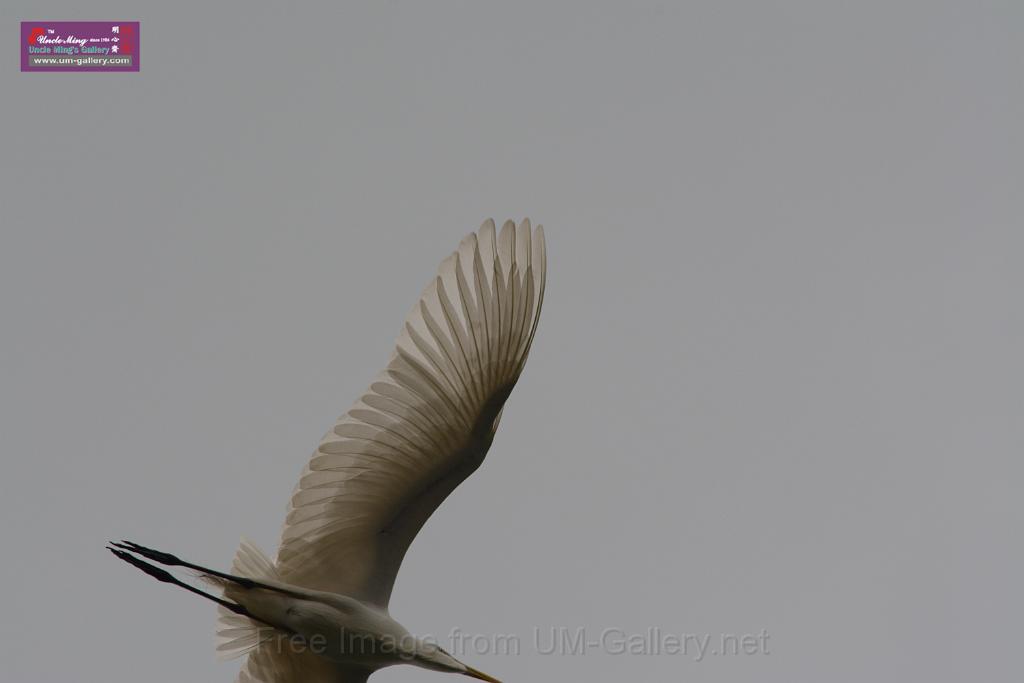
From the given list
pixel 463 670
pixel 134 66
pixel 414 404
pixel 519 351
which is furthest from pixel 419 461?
pixel 134 66

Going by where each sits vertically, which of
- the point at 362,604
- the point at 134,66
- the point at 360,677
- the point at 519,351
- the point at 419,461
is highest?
the point at 134,66

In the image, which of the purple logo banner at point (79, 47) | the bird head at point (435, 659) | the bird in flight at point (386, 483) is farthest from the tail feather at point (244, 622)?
the purple logo banner at point (79, 47)

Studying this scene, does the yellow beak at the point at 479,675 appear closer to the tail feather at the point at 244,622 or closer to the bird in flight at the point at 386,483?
the bird in flight at the point at 386,483

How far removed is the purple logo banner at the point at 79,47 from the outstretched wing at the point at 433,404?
7.38 m

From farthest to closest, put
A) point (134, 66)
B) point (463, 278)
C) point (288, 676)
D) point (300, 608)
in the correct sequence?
point (134, 66), point (288, 676), point (300, 608), point (463, 278)

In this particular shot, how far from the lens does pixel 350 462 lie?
9469 millimetres

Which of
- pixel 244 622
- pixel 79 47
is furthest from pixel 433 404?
pixel 79 47

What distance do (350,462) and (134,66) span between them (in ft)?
25.8

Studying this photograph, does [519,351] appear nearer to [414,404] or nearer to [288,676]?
[414,404]

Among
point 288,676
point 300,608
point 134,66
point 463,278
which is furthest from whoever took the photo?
point 134,66

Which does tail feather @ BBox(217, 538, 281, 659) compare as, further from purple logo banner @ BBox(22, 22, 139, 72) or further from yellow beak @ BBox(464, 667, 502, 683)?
purple logo banner @ BBox(22, 22, 139, 72)

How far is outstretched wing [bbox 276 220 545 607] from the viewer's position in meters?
9.09

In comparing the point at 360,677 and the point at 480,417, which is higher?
the point at 480,417

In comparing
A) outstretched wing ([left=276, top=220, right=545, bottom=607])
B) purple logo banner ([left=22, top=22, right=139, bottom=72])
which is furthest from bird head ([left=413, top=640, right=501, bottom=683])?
purple logo banner ([left=22, top=22, right=139, bottom=72])
